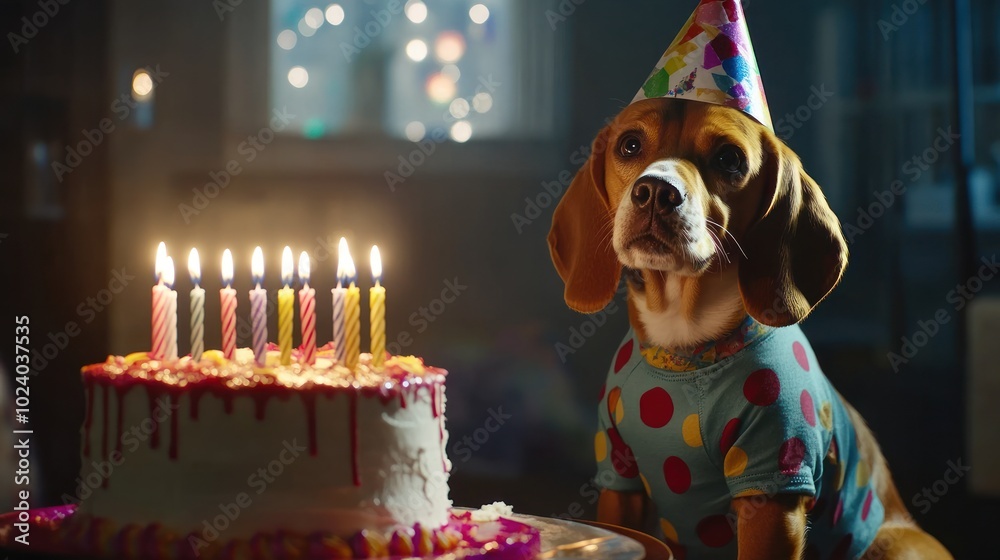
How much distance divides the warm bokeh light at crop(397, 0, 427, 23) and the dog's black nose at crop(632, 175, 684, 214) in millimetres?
1698

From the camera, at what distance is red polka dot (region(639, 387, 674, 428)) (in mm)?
2287

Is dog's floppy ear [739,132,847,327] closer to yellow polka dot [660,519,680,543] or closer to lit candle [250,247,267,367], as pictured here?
yellow polka dot [660,519,680,543]

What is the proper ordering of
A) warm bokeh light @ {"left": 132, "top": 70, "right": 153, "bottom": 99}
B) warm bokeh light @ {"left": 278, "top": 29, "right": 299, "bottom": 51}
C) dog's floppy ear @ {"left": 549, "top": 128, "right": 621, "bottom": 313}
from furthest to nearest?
1. warm bokeh light @ {"left": 278, "top": 29, "right": 299, "bottom": 51}
2. warm bokeh light @ {"left": 132, "top": 70, "right": 153, "bottom": 99}
3. dog's floppy ear @ {"left": 549, "top": 128, "right": 621, "bottom": 313}

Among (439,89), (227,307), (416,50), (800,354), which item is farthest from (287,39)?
(800,354)

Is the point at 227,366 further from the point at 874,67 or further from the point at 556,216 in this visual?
the point at 874,67

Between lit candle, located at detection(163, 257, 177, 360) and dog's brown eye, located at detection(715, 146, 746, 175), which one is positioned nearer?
lit candle, located at detection(163, 257, 177, 360)

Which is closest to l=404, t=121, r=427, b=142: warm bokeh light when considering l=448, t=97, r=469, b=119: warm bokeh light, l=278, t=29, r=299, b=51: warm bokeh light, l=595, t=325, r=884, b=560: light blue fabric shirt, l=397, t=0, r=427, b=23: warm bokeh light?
l=448, t=97, r=469, b=119: warm bokeh light

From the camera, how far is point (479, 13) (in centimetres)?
368

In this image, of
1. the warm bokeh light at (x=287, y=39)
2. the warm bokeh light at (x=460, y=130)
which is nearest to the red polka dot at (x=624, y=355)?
the warm bokeh light at (x=460, y=130)

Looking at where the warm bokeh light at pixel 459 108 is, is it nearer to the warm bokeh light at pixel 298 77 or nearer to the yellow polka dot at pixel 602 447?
the warm bokeh light at pixel 298 77

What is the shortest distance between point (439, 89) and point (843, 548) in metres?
2.07

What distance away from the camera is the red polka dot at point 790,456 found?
2.14 meters

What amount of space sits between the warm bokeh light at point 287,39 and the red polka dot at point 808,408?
7.27 feet

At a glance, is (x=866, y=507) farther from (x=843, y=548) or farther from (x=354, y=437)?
(x=354, y=437)
